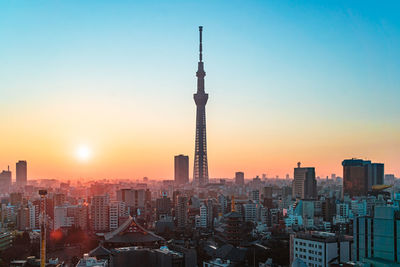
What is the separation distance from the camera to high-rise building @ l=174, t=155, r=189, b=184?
64062 mm

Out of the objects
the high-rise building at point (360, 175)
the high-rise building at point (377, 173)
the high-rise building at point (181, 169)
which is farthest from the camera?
the high-rise building at point (181, 169)

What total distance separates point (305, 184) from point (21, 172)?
35.7 m

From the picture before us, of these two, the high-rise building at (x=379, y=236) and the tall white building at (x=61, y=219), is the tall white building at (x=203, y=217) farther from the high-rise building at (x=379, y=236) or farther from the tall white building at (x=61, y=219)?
the high-rise building at (x=379, y=236)

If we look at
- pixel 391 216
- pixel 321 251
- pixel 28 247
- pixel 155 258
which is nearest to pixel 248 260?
pixel 321 251

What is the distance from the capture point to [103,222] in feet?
69.7

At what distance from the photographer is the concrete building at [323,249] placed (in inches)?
409

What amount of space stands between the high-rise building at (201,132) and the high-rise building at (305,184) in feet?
31.7

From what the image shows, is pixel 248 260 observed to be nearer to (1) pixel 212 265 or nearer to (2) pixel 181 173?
(1) pixel 212 265

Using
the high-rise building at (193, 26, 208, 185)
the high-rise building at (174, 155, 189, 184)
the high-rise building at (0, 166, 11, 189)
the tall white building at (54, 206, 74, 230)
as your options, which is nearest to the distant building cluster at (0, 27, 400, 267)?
the tall white building at (54, 206, 74, 230)

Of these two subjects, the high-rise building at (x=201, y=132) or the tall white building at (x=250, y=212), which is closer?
the tall white building at (x=250, y=212)

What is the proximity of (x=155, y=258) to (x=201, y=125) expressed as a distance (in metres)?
32.5

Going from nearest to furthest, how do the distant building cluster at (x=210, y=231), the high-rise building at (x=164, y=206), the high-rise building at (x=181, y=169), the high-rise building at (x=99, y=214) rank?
the distant building cluster at (x=210, y=231), the high-rise building at (x=99, y=214), the high-rise building at (x=164, y=206), the high-rise building at (x=181, y=169)

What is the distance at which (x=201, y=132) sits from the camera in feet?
139

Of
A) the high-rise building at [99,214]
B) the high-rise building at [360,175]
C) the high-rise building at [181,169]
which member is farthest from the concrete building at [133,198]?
the high-rise building at [181,169]
